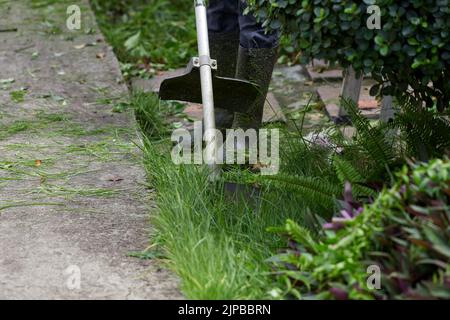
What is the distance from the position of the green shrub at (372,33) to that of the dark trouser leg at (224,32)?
105 cm

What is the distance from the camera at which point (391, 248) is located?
2180 millimetres

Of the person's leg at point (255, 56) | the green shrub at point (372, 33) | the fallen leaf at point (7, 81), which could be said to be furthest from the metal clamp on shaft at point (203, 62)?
the fallen leaf at point (7, 81)

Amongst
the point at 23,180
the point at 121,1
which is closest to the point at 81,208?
the point at 23,180

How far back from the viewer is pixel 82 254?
8.34 feet

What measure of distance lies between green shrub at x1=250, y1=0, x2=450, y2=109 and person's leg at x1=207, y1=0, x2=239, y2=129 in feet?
3.44

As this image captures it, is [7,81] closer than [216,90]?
No

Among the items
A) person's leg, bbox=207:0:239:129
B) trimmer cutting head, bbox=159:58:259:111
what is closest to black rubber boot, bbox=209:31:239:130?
person's leg, bbox=207:0:239:129

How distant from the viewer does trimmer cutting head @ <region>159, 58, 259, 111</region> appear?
10.5 feet

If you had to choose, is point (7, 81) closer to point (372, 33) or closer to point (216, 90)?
point (216, 90)

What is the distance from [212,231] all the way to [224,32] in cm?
135

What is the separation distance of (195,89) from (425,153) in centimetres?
102

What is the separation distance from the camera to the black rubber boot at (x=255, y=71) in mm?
3490

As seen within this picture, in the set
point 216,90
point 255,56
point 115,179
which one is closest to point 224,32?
point 255,56

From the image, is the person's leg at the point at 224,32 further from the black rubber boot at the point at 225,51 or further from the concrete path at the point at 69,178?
the concrete path at the point at 69,178
